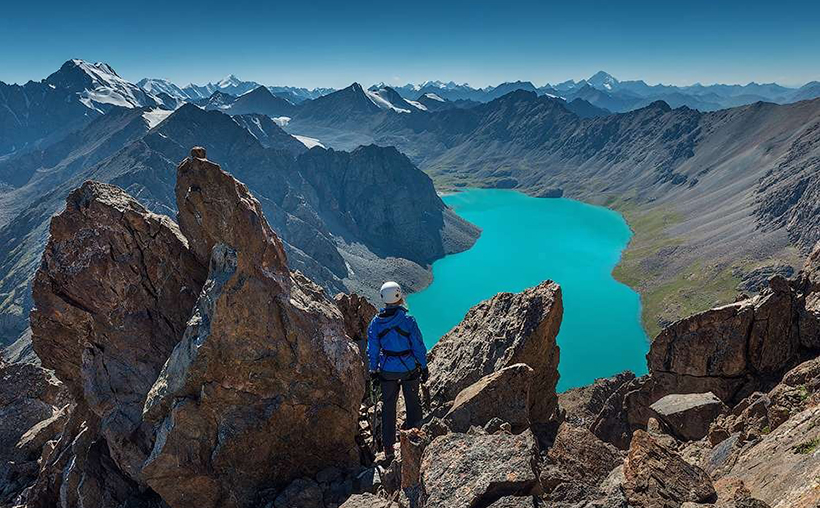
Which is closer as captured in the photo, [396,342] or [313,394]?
[396,342]

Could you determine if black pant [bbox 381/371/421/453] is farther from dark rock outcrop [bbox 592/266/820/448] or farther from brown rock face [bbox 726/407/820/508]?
dark rock outcrop [bbox 592/266/820/448]

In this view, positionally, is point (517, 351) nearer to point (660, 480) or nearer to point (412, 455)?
point (412, 455)

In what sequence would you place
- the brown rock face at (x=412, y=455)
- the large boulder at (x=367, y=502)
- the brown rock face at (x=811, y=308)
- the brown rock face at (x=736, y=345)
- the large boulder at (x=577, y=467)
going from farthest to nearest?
the brown rock face at (x=736, y=345), the brown rock face at (x=811, y=308), the large boulder at (x=367, y=502), the brown rock face at (x=412, y=455), the large boulder at (x=577, y=467)

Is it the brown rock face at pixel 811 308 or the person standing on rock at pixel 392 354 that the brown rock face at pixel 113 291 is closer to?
the person standing on rock at pixel 392 354

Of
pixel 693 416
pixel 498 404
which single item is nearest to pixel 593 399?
pixel 693 416

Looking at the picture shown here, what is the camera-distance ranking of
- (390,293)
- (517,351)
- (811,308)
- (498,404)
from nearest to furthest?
(498,404) → (390,293) → (517,351) → (811,308)

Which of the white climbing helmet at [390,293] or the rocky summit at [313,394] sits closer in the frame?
the rocky summit at [313,394]

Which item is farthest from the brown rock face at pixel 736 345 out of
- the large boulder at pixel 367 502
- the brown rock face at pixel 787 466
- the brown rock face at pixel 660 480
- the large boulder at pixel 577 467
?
the large boulder at pixel 367 502
